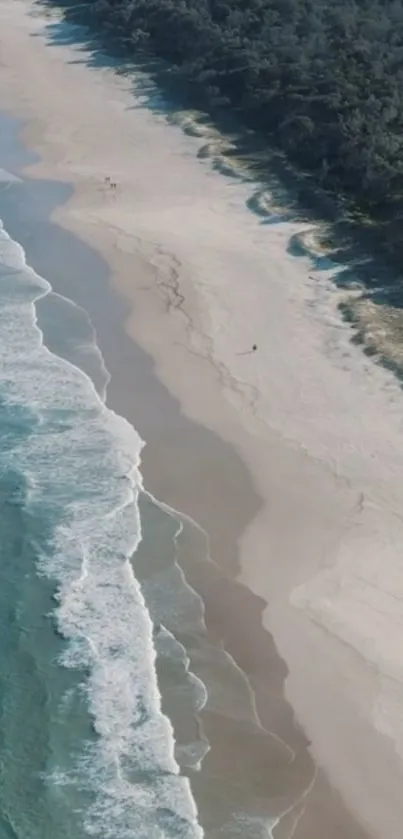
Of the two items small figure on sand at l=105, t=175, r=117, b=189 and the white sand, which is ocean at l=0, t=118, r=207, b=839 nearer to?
the white sand

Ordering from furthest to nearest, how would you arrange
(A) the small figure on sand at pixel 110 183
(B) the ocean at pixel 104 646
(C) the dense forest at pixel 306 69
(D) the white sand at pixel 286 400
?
(A) the small figure on sand at pixel 110 183 → (C) the dense forest at pixel 306 69 → (D) the white sand at pixel 286 400 → (B) the ocean at pixel 104 646

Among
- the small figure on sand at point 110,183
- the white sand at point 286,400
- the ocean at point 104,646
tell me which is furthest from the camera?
the small figure on sand at point 110,183

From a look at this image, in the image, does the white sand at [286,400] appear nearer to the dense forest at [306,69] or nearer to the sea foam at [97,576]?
the sea foam at [97,576]

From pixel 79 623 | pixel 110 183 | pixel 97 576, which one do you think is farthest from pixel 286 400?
pixel 110 183

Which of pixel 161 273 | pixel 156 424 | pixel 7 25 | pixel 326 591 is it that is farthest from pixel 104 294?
pixel 7 25

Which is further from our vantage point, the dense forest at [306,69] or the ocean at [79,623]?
the dense forest at [306,69]

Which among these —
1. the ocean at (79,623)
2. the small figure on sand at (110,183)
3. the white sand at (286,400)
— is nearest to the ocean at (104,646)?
the ocean at (79,623)

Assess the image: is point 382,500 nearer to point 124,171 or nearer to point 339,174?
point 339,174
